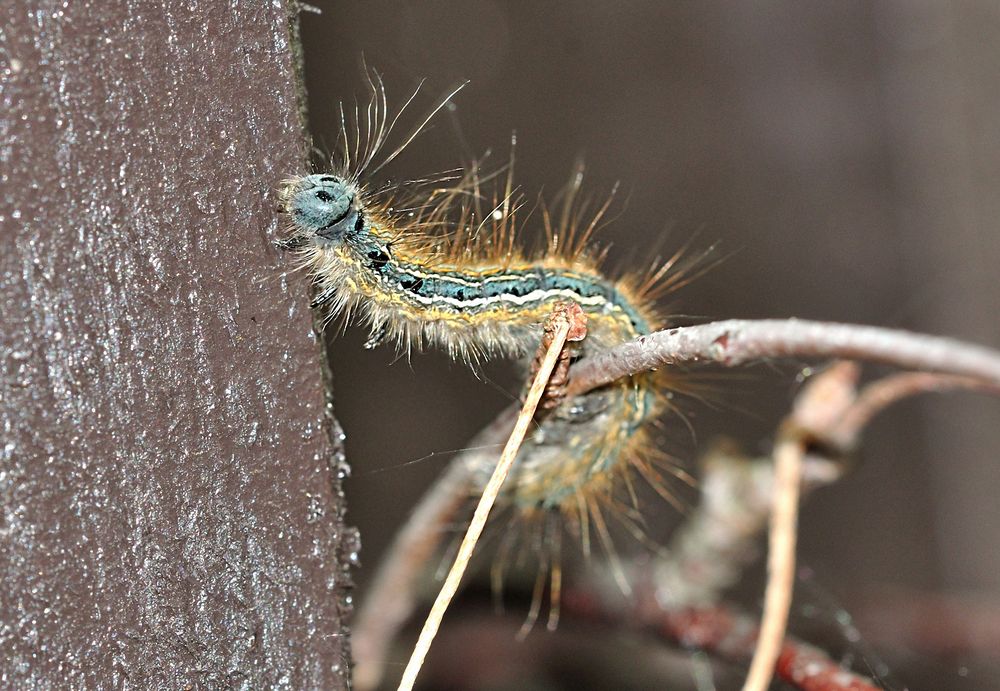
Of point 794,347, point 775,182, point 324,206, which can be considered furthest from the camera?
point 775,182

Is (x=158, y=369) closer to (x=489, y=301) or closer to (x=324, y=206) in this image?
(x=324, y=206)

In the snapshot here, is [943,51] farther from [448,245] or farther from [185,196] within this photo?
[185,196]

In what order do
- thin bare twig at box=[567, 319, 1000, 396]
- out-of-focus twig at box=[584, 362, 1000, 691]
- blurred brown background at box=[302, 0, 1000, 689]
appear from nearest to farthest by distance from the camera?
thin bare twig at box=[567, 319, 1000, 396] → out-of-focus twig at box=[584, 362, 1000, 691] → blurred brown background at box=[302, 0, 1000, 689]

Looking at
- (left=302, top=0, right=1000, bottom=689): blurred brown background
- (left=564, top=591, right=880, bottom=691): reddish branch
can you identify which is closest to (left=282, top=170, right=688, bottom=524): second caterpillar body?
(left=564, top=591, right=880, bottom=691): reddish branch

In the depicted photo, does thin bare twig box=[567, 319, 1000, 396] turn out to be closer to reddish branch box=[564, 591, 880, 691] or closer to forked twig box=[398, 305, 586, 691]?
forked twig box=[398, 305, 586, 691]

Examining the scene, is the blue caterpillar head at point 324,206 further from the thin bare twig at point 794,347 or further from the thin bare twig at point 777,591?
the thin bare twig at point 777,591

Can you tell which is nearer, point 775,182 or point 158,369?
point 158,369

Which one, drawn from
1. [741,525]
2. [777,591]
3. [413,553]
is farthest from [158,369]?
[741,525]
